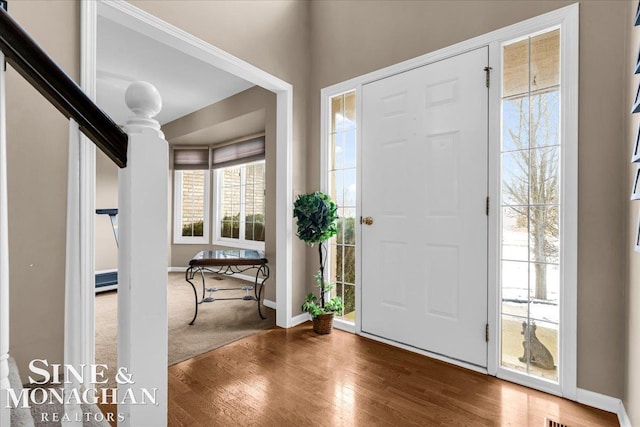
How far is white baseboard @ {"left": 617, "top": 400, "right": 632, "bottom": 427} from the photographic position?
1558mm

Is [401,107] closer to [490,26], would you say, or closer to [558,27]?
[490,26]

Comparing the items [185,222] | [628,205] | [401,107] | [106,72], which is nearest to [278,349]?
[401,107]

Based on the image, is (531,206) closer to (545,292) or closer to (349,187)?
(545,292)

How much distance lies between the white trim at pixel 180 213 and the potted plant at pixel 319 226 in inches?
134

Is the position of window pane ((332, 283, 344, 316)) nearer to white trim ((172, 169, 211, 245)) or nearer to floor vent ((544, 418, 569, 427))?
floor vent ((544, 418, 569, 427))

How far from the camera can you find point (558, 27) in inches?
74.7

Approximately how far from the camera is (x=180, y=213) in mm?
5887

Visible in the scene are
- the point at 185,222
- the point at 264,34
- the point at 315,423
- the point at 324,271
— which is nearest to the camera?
the point at 315,423

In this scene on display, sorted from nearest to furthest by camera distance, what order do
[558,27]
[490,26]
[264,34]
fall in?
[558,27], [490,26], [264,34]

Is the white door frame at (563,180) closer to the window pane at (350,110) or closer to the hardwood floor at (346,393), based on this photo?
the hardwood floor at (346,393)

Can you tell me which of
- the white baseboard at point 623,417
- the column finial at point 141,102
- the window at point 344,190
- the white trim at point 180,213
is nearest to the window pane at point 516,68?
the window at point 344,190

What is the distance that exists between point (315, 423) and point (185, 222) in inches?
198

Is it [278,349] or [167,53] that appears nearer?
[278,349]

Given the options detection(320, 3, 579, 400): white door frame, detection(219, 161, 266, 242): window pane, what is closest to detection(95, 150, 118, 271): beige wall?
detection(219, 161, 266, 242): window pane
